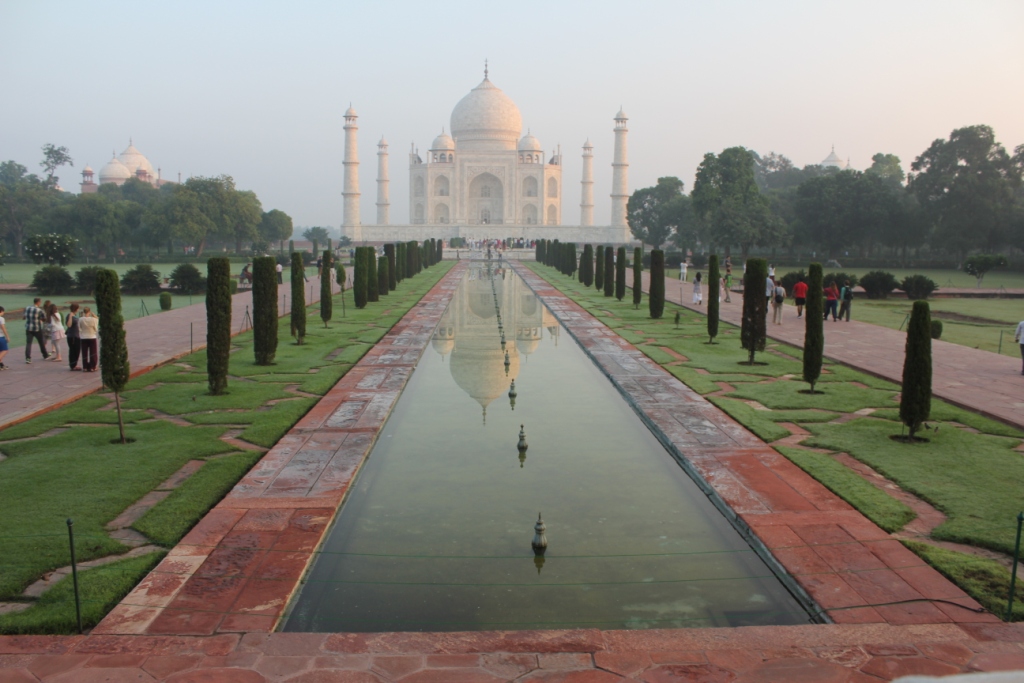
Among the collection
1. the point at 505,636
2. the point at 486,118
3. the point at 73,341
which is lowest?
the point at 505,636

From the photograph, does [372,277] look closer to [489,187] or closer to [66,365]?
[66,365]

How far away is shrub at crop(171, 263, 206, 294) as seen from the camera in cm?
2020

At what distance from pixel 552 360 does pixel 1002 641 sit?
24.4 ft

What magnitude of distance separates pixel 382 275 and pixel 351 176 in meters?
33.2

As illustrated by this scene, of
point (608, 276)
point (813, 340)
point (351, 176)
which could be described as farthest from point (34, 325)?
point (351, 176)

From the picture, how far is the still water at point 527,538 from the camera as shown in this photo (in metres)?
3.75

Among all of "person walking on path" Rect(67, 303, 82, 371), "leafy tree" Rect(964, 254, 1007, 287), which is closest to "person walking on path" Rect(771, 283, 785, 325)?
"person walking on path" Rect(67, 303, 82, 371)

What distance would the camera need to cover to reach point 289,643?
3.35 meters

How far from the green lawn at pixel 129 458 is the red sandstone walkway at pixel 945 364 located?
229 inches

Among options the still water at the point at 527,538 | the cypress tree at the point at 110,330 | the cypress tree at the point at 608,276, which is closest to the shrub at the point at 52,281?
the cypress tree at the point at 608,276

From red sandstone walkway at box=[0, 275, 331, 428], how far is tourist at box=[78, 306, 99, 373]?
18 cm

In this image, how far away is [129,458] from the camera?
19.1 ft

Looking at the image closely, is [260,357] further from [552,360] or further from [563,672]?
[563,672]

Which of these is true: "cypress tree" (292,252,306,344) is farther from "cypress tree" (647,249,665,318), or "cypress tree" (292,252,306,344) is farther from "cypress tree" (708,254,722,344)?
"cypress tree" (647,249,665,318)
